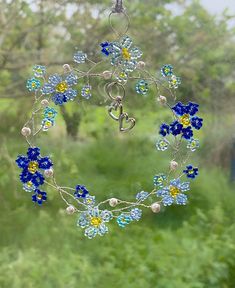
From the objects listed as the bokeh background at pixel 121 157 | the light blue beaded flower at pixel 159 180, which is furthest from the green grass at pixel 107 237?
the light blue beaded flower at pixel 159 180

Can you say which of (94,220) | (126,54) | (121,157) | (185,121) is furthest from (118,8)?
(121,157)

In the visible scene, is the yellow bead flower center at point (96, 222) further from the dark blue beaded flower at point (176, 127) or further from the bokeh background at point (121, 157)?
the bokeh background at point (121, 157)

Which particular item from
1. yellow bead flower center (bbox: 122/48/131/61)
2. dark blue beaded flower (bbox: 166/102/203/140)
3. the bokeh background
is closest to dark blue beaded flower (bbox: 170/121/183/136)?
dark blue beaded flower (bbox: 166/102/203/140)

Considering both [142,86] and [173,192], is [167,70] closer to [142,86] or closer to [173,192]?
[142,86]

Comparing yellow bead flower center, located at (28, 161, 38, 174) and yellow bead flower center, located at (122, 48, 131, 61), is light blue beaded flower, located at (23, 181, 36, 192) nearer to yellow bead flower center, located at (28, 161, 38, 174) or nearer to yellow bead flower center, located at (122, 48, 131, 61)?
yellow bead flower center, located at (28, 161, 38, 174)

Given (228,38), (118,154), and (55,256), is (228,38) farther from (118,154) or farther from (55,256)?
(55,256)

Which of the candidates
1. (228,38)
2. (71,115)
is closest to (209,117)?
(228,38)
